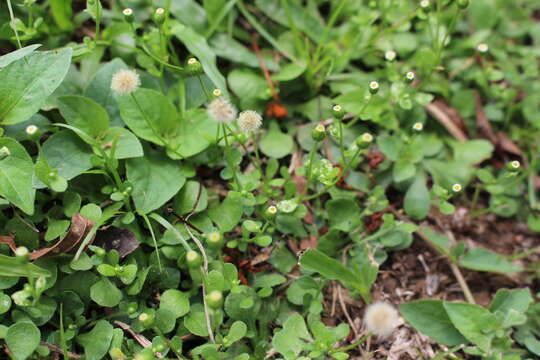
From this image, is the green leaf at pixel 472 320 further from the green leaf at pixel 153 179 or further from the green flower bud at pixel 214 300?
the green leaf at pixel 153 179

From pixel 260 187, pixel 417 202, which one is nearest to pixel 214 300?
pixel 260 187

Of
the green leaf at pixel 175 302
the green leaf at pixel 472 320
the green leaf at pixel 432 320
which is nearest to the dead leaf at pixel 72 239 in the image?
the green leaf at pixel 175 302

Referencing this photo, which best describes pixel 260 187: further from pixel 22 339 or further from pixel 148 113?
pixel 22 339

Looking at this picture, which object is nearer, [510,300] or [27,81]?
[27,81]

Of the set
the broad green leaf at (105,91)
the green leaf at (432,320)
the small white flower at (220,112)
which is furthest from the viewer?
the broad green leaf at (105,91)

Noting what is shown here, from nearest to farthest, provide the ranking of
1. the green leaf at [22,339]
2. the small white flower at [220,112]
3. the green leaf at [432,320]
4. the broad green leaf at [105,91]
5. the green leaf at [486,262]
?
the green leaf at [22,339] < the small white flower at [220,112] < the green leaf at [432,320] < the broad green leaf at [105,91] < the green leaf at [486,262]

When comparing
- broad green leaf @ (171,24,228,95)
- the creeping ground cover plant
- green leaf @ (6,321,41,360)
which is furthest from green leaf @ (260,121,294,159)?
green leaf @ (6,321,41,360)

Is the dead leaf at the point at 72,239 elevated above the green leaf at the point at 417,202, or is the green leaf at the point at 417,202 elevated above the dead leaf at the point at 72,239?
the dead leaf at the point at 72,239
